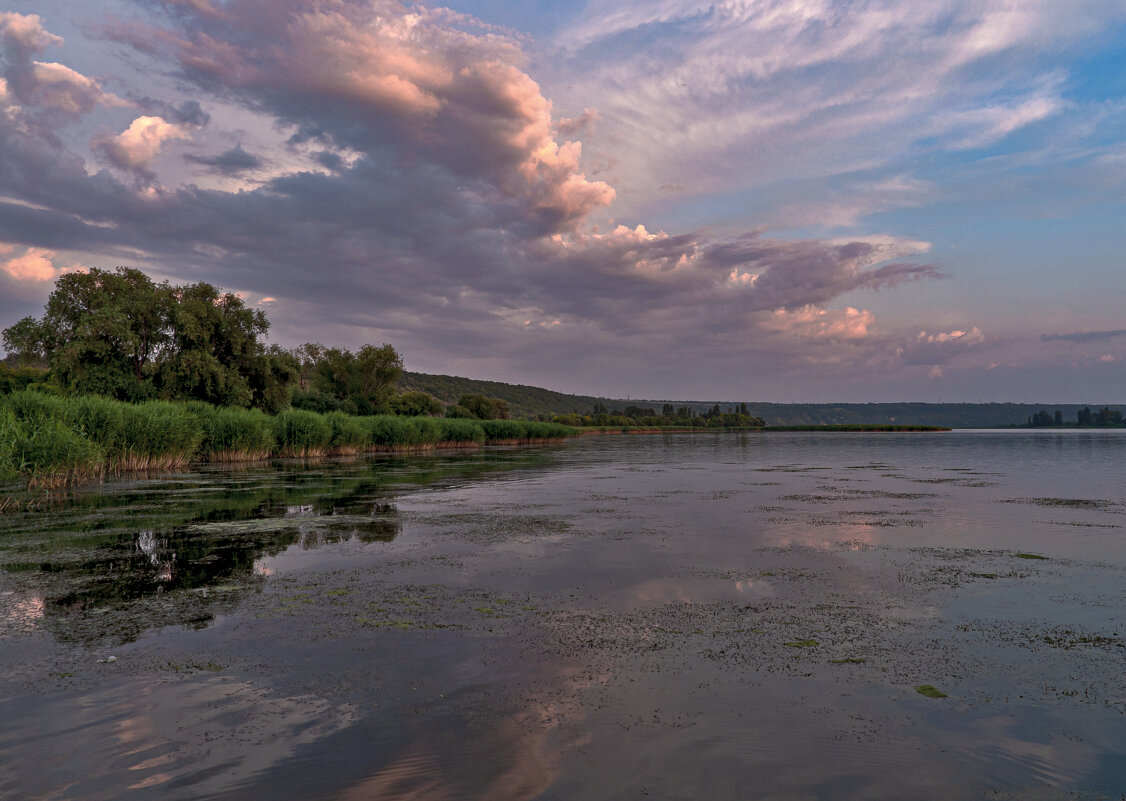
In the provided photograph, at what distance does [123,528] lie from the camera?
43.5 ft

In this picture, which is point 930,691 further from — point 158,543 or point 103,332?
point 103,332

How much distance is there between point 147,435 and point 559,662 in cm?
2843

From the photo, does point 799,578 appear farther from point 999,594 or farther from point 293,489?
point 293,489

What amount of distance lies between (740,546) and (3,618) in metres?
11.2

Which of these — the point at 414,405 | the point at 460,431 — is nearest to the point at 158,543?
the point at 460,431

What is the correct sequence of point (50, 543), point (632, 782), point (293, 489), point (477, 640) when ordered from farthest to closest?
point (293, 489) → point (50, 543) → point (477, 640) → point (632, 782)

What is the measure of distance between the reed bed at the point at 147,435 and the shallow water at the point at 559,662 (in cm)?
834

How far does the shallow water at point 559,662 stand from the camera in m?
4.05

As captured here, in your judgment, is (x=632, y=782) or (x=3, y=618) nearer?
(x=632, y=782)

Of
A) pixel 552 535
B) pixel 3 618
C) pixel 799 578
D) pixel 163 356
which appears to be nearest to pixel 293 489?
pixel 552 535

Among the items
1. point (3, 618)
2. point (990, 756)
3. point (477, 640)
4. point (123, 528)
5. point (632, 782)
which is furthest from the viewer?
point (123, 528)

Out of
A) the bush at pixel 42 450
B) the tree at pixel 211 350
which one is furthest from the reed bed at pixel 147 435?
the tree at pixel 211 350

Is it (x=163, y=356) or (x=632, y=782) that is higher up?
(x=163, y=356)

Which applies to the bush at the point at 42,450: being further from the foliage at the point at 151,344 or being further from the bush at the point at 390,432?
the bush at the point at 390,432
